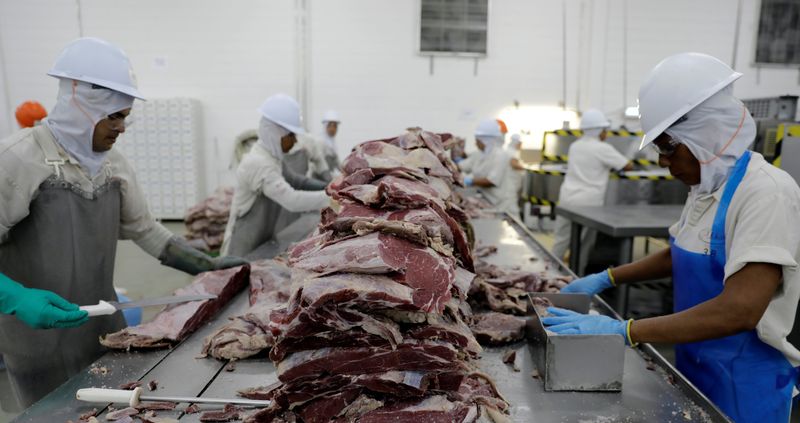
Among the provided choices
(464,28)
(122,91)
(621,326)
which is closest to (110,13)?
(464,28)

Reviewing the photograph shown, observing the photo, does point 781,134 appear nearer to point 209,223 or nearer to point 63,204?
point 63,204

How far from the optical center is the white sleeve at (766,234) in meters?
1.55

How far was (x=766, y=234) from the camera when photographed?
1.58 meters

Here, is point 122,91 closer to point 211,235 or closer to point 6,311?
point 6,311

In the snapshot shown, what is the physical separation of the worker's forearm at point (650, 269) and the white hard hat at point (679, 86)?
76 cm

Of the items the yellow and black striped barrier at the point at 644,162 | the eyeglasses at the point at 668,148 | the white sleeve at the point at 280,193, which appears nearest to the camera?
the eyeglasses at the point at 668,148

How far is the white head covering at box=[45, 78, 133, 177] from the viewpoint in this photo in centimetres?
219

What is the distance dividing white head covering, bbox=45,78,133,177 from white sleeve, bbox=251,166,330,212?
5.61ft

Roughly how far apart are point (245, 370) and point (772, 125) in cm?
569

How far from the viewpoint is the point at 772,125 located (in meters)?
5.13

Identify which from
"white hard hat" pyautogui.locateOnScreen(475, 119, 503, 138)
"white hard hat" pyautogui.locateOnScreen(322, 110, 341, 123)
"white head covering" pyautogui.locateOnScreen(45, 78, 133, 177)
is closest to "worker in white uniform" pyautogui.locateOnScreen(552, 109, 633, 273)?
"white hard hat" pyautogui.locateOnScreen(475, 119, 503, 138)

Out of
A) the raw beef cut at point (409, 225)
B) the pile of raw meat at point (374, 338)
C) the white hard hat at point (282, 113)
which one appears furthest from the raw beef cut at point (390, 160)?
the white hard hat at point (282, 113)

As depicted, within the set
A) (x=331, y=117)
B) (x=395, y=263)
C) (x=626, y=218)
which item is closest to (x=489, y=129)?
(x=331, y=117)

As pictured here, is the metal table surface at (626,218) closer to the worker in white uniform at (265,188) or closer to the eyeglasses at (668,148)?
the worker in white uniform at (265,188)
